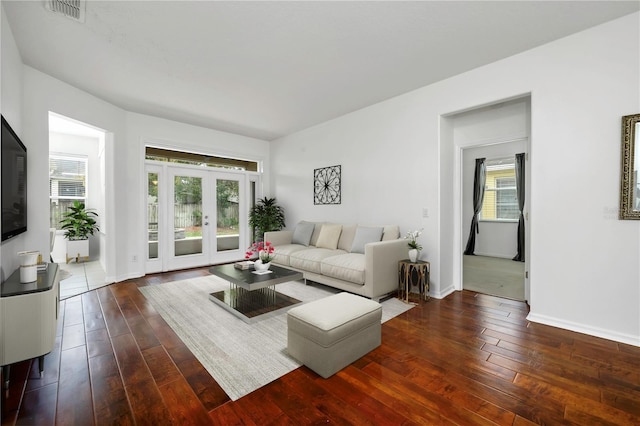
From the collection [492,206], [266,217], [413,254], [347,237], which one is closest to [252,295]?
[347,237]

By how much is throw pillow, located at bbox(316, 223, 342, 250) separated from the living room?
1.19 feet

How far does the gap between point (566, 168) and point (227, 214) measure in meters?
5.63

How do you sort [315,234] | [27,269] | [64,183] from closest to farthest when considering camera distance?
1. [27,269]
2. [315,234]
3. [64,183]

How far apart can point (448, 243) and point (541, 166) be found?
1494mm

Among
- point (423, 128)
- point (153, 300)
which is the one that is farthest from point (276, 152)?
point (153, 300)

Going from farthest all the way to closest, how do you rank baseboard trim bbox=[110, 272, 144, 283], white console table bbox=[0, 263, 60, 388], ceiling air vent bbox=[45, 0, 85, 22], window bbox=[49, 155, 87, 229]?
window bbox=[49, 155, 87, 229], baseboard trim bbox=[110, 272, 144, 283], ceiling air vent bbox=[45, 0, 85, 22], white console table bbox=[0, 263, 60, 388]

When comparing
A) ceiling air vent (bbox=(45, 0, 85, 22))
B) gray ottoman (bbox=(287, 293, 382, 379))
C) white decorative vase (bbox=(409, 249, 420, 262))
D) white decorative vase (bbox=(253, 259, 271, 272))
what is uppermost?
ceiling air vent (bbox=(45, 0, 85, 22))

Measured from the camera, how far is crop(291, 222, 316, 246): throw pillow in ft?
16.8

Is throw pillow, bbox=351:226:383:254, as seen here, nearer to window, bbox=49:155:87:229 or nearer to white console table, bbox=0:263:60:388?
white console table, bbox=0:263:60:388

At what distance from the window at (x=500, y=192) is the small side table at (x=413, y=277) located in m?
4.21

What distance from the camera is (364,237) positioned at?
4.13 meters

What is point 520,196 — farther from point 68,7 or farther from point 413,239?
point 68,7

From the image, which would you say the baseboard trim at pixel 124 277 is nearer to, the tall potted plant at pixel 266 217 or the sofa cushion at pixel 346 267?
the tall potted plant at pixel 266 217

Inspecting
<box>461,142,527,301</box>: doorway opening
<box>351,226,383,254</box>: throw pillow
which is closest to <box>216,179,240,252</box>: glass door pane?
<box>351,226,383,254</box>: throw pillow
